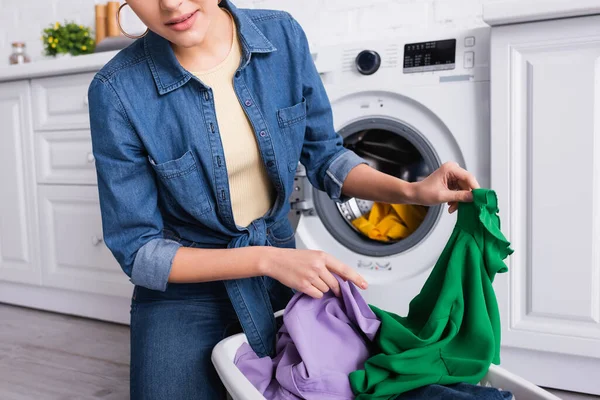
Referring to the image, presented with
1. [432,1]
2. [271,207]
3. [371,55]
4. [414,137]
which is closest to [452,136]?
[414,137]

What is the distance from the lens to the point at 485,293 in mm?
828

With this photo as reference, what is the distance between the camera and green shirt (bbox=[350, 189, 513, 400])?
30.0 inches

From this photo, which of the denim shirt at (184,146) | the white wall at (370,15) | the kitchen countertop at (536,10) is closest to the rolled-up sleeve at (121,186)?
the denim shirt at (184,146)

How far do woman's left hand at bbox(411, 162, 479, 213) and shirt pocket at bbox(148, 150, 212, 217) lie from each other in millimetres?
350

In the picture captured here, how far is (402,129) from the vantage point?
153cm

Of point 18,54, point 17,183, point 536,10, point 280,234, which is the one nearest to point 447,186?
point 280,234

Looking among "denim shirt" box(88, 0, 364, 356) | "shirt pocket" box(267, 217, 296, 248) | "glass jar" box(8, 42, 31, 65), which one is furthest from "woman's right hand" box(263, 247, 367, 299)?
"glass jar" box(8, 42, 31, 65)

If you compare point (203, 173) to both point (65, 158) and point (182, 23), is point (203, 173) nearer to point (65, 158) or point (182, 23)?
point (182, 23)

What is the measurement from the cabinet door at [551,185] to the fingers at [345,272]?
2.34ft

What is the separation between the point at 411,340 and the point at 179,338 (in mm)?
426

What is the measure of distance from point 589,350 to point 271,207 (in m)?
0.81

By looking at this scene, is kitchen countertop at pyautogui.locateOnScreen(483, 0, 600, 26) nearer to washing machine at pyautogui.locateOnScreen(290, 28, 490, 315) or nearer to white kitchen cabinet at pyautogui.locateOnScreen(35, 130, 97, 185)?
washing machine at pyautogui.locateOnScreen(290, 28, 490, 315)

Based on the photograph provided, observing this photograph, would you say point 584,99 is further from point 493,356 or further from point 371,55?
point 493,356

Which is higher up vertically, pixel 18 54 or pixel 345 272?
pixel 18 54
